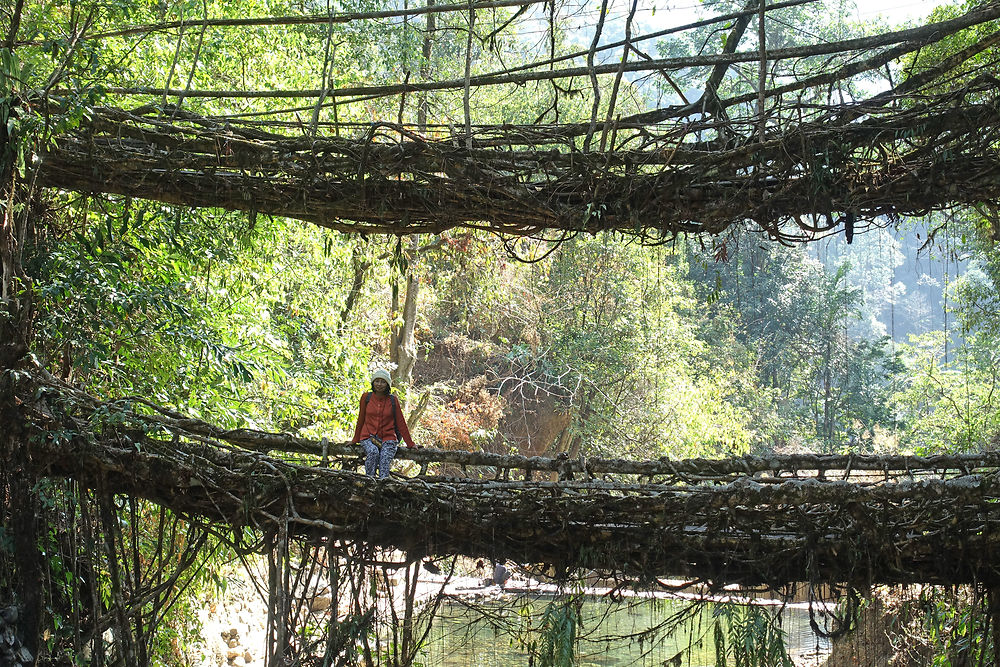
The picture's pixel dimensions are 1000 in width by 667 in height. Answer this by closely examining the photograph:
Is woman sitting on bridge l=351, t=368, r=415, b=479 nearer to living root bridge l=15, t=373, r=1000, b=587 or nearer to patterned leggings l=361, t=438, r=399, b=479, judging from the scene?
patterned leggings l=361, t=438, r=399, b=479

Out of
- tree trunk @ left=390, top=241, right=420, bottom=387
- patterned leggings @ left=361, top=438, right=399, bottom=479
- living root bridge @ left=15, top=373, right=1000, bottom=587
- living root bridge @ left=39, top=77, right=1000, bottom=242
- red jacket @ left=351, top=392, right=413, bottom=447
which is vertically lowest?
living root bridge @ left=15, top=373, right=1000, bottom=587

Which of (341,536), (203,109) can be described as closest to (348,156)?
(341,536)

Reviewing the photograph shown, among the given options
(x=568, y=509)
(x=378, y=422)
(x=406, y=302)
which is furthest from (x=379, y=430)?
(x=406, y=302)

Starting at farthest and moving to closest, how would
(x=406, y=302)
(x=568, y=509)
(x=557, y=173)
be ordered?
(x=406, y=302) < (x=557, y=173) < (x=568, y=509)

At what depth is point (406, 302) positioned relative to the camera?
36.7 ft

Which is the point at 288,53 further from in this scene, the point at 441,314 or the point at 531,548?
the point at 441,314

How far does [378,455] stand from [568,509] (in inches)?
51.3

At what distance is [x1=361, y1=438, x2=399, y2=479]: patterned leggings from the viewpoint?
13.8ft

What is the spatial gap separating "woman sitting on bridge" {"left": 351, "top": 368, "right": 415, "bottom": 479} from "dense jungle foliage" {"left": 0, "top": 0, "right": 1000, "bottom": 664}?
720 mm

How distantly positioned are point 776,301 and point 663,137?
776 inches

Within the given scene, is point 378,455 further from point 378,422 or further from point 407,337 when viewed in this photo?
point 407,337

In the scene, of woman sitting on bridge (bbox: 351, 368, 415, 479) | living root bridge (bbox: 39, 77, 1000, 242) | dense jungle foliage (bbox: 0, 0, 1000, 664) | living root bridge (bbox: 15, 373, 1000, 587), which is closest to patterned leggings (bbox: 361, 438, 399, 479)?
woman sitting on bridge (bbox: 351, 368, 415, 479)

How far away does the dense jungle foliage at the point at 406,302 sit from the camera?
438 centimetres

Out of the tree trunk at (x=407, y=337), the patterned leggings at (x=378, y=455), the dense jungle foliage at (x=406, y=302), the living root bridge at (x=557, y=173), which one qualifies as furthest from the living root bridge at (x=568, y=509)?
the tree trunk at (x=407, y=337)
